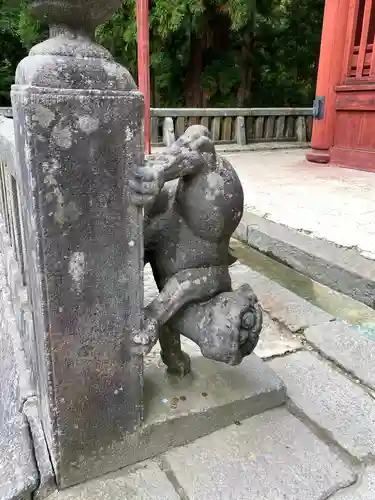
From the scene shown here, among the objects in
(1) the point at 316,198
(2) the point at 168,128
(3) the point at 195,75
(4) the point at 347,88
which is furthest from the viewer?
(3) the point at 195,75

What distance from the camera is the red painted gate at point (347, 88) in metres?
5.20

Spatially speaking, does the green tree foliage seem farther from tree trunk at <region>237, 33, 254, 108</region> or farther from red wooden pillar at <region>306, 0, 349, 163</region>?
red wooden pillar at <region>306, 0, 349, 163</region>

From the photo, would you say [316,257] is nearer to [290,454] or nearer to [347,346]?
[347,346]

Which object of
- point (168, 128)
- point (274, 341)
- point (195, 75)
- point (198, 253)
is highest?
point (195, 75)

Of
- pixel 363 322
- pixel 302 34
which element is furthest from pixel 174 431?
pixel 302 34

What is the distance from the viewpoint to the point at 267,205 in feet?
12.4

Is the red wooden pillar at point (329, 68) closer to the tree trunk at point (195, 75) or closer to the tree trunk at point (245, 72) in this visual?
the tree trunk at point (195, 75)

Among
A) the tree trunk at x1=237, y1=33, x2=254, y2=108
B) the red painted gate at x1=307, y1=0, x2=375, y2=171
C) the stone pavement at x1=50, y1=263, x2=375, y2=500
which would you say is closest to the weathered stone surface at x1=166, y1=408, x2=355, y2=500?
the stone pavement at x1=50, y1=263, x2=375, y2=500

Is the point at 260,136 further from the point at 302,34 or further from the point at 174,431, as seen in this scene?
the point at 174,431

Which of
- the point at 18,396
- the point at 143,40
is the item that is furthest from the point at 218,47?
the point at 18,396

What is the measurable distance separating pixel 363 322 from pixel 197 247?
1.33m

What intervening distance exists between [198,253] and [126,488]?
63 centimetres

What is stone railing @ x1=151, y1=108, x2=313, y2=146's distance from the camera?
6660mm

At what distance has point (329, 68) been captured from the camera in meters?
5.54
